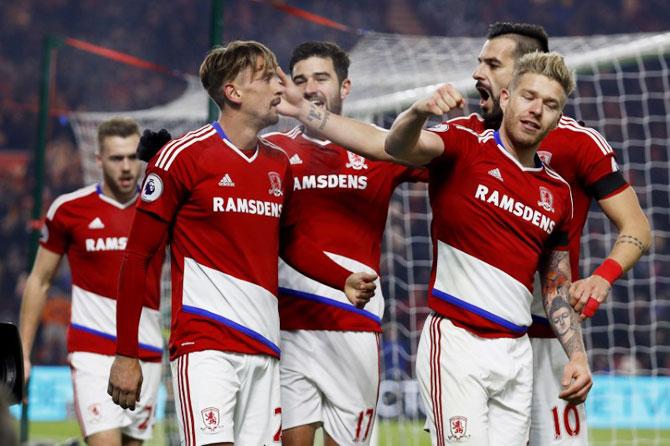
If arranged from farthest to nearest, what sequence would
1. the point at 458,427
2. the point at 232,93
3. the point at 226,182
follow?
1. the point at 232,93
2. the point at 226,182
3. the point at 458,427

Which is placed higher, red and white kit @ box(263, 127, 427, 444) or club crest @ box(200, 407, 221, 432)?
red and white kit @ box(263, 127, 427, 444)

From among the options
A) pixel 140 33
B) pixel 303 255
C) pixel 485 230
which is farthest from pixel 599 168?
pixel 140 33

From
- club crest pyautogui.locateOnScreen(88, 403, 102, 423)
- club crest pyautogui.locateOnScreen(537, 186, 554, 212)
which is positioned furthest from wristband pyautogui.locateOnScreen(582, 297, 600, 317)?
club crest pyautogui.locateOnScreen(88, 403, 102, 423)

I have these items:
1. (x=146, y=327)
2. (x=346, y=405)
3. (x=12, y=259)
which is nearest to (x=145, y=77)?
(x=12, y=259)

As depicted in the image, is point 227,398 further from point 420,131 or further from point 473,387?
point 420,131

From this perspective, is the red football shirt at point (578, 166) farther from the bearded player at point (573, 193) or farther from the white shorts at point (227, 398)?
the white shorts at point (227, 398)

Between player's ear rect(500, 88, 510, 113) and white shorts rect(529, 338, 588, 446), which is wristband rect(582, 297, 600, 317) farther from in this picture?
player's ear rect(500, 88, 510, 113)

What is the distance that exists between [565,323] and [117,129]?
2.97m

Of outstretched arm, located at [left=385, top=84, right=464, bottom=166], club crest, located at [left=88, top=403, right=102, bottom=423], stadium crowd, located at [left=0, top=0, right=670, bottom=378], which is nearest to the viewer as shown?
outstretched arm, located at [left=385, top=84, right=464, bottom=166]

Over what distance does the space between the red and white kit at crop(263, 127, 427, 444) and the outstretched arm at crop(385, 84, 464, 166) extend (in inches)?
36.2

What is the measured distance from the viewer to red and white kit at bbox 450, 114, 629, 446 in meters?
4.76

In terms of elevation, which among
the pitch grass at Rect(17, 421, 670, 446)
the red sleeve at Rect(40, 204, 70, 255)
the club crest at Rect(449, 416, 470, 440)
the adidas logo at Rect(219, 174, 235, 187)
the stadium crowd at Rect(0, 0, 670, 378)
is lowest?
A: the pitch grass at Rect(17, 421, 670, 446)

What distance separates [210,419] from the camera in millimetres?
4312

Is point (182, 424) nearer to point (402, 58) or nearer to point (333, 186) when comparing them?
point (333, 186)
